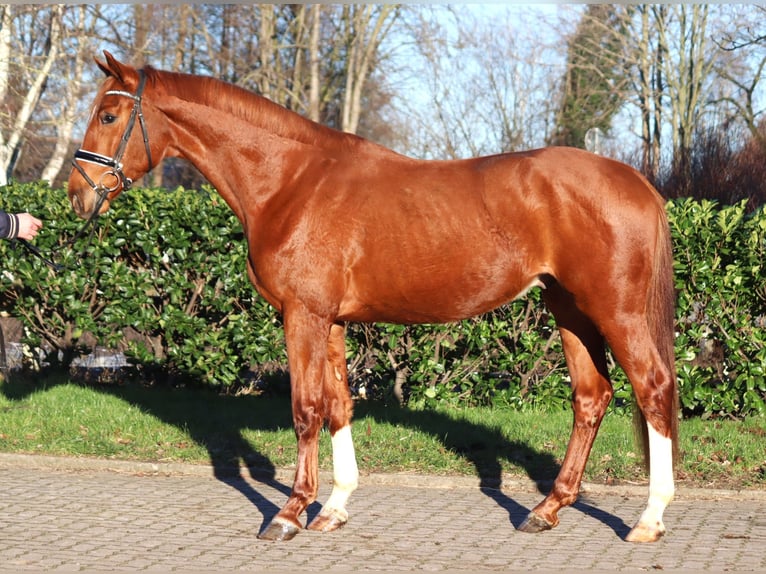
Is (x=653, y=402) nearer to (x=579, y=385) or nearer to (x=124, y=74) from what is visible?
(x=579, y=385)

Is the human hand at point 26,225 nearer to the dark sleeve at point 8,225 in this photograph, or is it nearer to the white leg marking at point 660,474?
the dark sleeve at point 8,225

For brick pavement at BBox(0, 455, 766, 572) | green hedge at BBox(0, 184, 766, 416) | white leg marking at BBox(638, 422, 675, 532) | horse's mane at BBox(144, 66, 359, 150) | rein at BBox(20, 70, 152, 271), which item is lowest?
brick pavement at BBox(0, 455, 766, 572)

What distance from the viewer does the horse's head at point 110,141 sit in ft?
18.4

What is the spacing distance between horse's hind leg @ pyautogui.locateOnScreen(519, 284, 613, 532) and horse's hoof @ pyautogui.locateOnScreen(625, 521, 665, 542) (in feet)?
1.65

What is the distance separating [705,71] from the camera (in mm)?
25672

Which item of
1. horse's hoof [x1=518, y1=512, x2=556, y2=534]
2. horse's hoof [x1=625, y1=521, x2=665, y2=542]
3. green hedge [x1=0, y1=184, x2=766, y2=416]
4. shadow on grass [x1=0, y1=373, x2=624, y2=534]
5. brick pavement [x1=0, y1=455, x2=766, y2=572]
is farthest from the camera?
green hedge [x1=0, y1=184, x2=766, y2=416]

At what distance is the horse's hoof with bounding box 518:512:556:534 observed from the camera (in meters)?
5.58

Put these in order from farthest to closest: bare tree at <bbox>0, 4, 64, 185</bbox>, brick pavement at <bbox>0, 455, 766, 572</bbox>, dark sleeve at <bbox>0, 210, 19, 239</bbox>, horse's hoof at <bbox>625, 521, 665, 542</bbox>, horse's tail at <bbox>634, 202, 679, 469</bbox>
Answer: bare tree at <bbox>0, 4, 64, 185</bbox>, dark sleeve at <bbox>0, 210, 19, 239</bbox>, horse's tail at <bbox>634, 202, 679, 469</bbox>, horse's hoof at <bbox>625, 521, 665, 542</bbox>, brick pavement at <bbox>0, 455, 766, 572</bbox>

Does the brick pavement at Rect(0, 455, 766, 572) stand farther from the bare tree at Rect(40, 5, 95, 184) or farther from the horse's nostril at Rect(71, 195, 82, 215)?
the bare tree at Rect(40, 5, 95, 184)

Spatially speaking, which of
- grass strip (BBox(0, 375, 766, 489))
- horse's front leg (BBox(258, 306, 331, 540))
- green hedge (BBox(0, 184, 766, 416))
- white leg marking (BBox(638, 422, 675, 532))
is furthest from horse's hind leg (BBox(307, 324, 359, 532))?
green hedge (BBox(0, 184, 766, 416))

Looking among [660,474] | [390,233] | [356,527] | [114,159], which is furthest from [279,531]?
[114,159]

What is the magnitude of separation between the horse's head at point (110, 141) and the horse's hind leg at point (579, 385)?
2647 millimetres

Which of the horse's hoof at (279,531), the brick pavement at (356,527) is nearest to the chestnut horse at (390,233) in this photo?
the horse's hoof at (279,531)

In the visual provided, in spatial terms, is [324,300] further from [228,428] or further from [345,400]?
[228,428]
